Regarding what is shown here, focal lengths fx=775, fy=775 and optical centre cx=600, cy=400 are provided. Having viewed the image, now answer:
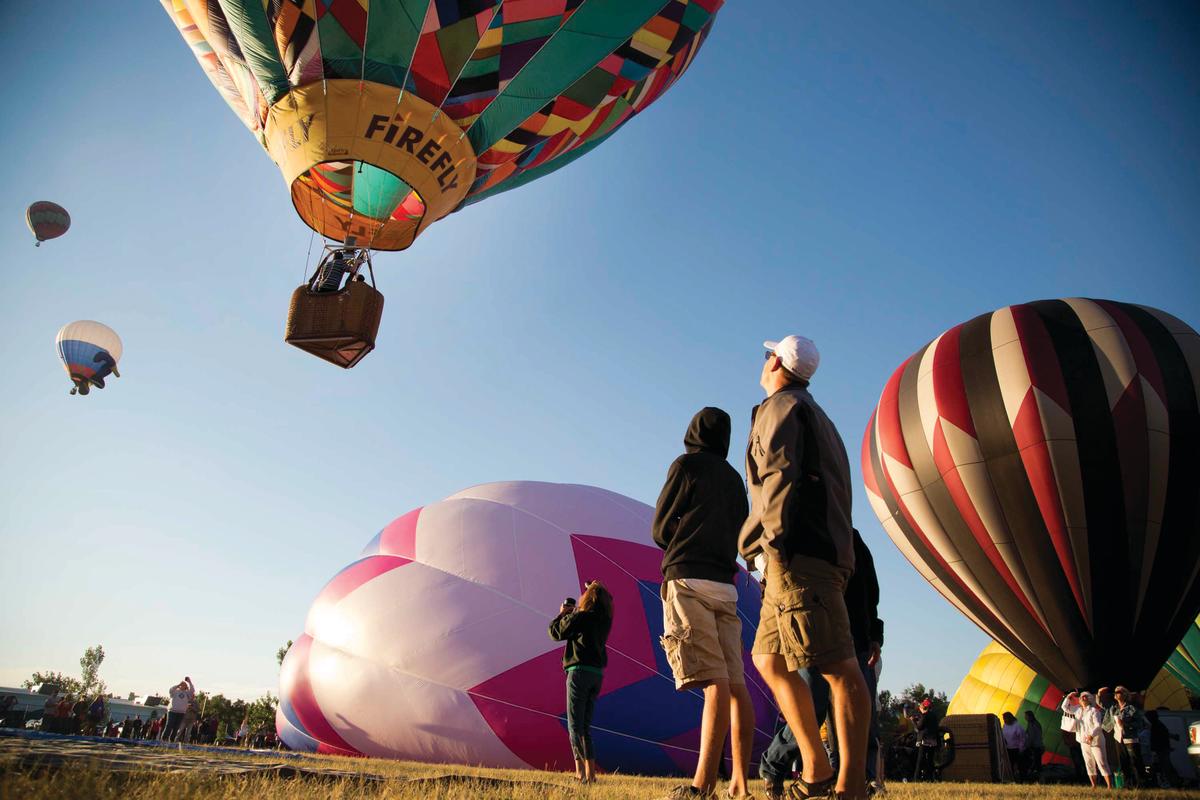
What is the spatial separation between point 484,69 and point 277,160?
2689 mm

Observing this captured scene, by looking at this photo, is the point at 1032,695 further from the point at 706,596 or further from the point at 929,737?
the point at 706,596

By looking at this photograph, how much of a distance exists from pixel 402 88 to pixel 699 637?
24.9 ft

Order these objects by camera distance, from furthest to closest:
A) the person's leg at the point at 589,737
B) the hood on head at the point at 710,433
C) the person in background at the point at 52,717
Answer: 1. the person in background at the point at 52,717
2. the person's leg at the point at 589,737
3. the hood on head at the point at 710,433

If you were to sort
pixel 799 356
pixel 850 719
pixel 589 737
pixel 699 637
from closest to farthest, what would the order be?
1. pixel 850 719
2. pixel 799 356
3. pixel 699 637
4. pixel 589 737

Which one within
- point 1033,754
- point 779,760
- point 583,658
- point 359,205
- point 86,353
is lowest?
point 1033,754

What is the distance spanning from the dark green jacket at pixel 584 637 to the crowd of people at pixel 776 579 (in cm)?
170

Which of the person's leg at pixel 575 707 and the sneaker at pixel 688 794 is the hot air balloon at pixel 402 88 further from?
the sneaker at pixel 688 794

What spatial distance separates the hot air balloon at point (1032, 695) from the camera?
1583cm

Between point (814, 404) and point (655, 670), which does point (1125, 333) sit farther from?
point (814, 404)

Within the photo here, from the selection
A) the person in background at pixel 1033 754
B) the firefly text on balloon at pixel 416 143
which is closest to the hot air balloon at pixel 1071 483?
the person in background at pixel 1033 754

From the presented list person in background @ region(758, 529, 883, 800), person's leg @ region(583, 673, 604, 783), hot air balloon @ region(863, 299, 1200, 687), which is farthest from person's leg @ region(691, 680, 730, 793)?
hot air balloon @ region(863, 299, 1200, 687)

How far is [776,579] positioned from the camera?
7.95ft

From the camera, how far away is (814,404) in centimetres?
262

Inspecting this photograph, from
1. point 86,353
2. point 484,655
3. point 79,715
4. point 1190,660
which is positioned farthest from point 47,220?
point 1190,660
